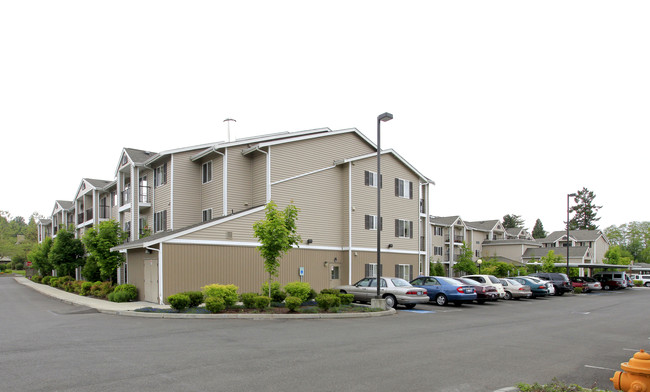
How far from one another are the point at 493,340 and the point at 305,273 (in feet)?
50.8

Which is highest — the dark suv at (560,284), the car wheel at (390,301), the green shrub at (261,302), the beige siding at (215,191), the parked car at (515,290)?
the beige siding at (215,191)

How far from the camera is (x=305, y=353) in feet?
32.6

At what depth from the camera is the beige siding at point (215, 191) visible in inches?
1072

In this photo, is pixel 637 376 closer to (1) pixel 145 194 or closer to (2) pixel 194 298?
(2) pixel 194 298

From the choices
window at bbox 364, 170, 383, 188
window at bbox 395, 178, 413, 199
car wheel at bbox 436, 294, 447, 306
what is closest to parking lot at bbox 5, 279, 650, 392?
car wheel at bbox 436, 294, 447, 306

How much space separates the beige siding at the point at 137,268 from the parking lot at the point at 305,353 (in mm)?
6858

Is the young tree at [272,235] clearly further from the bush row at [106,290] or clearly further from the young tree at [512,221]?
the young tree at [512,221]

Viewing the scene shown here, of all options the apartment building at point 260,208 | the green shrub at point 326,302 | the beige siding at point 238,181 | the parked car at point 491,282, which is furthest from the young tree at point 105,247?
the parked car at point 491,282

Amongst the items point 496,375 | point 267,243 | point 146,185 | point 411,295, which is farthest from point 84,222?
point 496,375

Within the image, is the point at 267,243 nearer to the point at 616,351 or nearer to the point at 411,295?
the point at 411,295

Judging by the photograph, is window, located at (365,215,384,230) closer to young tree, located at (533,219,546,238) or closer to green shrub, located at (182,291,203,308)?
green shrub, located at (182,291,203,308)

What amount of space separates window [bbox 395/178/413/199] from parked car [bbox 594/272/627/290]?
89.7 feet

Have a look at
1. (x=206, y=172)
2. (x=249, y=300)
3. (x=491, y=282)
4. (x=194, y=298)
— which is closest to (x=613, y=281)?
(x=491, y=282)

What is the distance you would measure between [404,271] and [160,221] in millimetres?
16111
